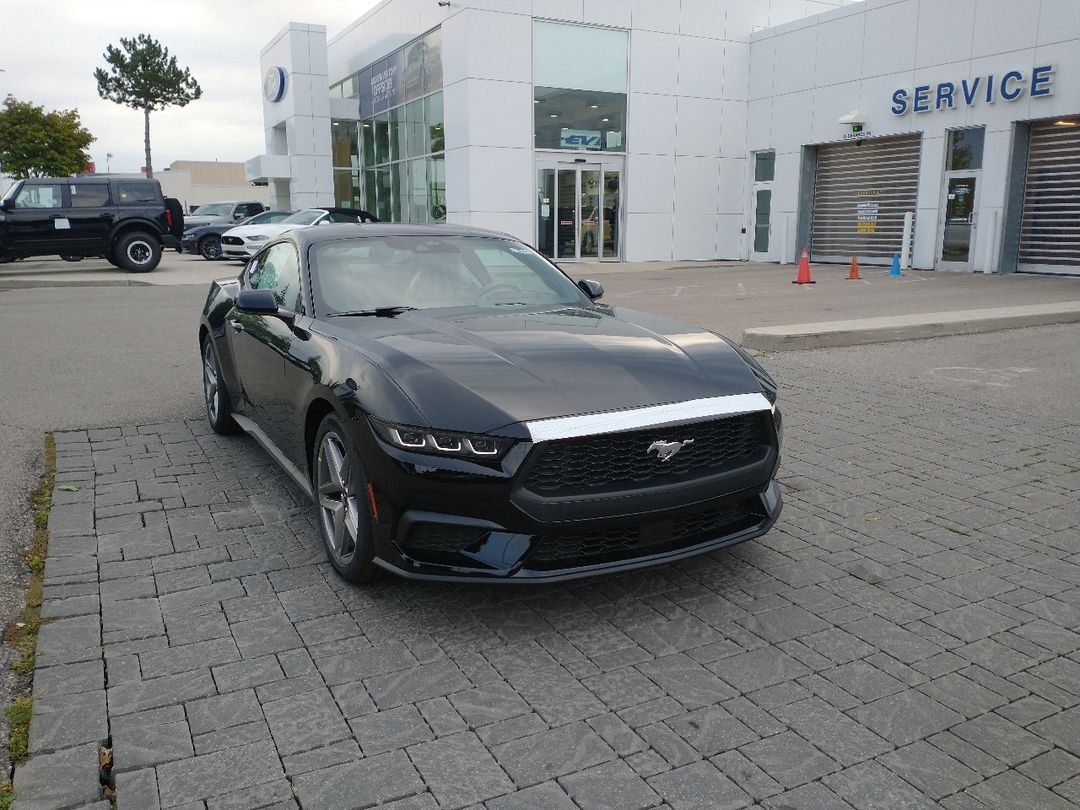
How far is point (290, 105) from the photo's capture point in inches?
1319

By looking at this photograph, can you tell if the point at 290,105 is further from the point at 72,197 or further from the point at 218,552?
the point at 218,552

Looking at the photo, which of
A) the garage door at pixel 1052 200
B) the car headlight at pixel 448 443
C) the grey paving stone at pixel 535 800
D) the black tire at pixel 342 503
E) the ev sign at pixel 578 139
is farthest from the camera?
the ev sign at pixel 578 139

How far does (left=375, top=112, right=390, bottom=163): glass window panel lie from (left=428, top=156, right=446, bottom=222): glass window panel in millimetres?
4478

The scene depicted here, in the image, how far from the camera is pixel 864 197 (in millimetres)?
23938

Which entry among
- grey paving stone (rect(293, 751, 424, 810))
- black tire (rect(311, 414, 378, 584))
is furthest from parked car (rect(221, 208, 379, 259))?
grey paving stone (rect(293, 751, 424, 810))

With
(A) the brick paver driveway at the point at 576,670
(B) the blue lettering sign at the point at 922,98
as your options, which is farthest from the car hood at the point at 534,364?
(B) the blue lettering sign at the point at 922,98

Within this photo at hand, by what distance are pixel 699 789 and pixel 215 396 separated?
4795 mm

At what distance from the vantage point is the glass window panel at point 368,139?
32.8 meters

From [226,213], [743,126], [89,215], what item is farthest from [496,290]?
[226,213]

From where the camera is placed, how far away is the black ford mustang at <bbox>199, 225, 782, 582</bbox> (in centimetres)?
327

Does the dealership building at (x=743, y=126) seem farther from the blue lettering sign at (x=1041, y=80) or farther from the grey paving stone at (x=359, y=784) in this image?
the grey paving stone at (x=359, y=784)

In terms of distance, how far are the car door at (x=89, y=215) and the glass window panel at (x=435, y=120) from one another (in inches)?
369

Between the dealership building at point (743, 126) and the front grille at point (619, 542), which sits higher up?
the dealership building at point (743, 126)

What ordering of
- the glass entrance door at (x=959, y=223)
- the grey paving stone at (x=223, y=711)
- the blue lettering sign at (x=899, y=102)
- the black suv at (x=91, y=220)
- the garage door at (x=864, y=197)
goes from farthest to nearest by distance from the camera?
the garage door at (x=864, y=197), the blue lettering sign at (x=899, y=102), the glass entrance door at (x=959, y=223), the black suv at (x=91, y=220), the grey paving stone at (x=223, y=711)
